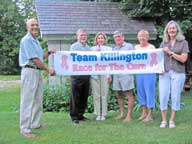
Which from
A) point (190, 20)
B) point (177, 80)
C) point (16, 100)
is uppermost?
point (190, 20)

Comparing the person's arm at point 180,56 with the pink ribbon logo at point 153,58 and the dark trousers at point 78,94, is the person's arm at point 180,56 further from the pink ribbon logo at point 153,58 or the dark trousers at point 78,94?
the dark trousers at point 78,94

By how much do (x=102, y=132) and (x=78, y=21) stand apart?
8.72 m

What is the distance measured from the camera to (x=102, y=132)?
690cm

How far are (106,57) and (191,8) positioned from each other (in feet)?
26.8

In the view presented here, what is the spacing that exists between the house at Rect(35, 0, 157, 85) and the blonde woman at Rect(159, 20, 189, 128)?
20.0 ft

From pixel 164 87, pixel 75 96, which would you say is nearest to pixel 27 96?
pixel 75 96

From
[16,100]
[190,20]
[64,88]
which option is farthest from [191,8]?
[16,100]

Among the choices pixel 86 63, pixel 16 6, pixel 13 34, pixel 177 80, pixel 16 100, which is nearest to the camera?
pixel 177 80

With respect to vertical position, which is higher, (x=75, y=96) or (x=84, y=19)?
(x=84, y=19)

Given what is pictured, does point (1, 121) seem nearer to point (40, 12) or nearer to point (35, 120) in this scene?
point (35, 120)

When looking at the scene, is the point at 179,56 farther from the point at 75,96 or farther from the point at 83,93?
the point at 75,96

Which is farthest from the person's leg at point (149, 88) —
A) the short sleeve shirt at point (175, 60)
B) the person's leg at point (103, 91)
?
the person's leg at point (103, 91)

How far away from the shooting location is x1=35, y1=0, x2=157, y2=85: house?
13773 millimetres

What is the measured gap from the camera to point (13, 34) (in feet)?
103
